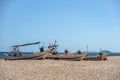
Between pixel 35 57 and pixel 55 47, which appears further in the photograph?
pixel 55 47

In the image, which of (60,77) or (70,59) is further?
(70,59)

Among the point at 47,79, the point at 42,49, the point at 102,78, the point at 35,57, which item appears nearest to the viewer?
the point at 47,79

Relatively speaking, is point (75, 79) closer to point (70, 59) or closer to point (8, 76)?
point (8, 76)

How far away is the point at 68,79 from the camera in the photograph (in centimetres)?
1739

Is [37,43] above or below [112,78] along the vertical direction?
above

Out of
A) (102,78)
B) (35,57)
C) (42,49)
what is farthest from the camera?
(42,49)

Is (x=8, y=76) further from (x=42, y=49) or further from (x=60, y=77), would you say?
(x=42, y=49)

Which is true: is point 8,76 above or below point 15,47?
below

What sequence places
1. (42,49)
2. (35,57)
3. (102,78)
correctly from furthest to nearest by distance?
(42,49) < (35,57) < (102,78)

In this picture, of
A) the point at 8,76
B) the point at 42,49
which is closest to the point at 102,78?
the point at 8,76

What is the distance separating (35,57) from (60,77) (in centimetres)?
2302

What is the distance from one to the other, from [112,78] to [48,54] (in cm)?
2505

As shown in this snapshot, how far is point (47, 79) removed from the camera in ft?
56.2

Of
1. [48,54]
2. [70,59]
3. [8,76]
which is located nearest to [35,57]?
[48,54]
